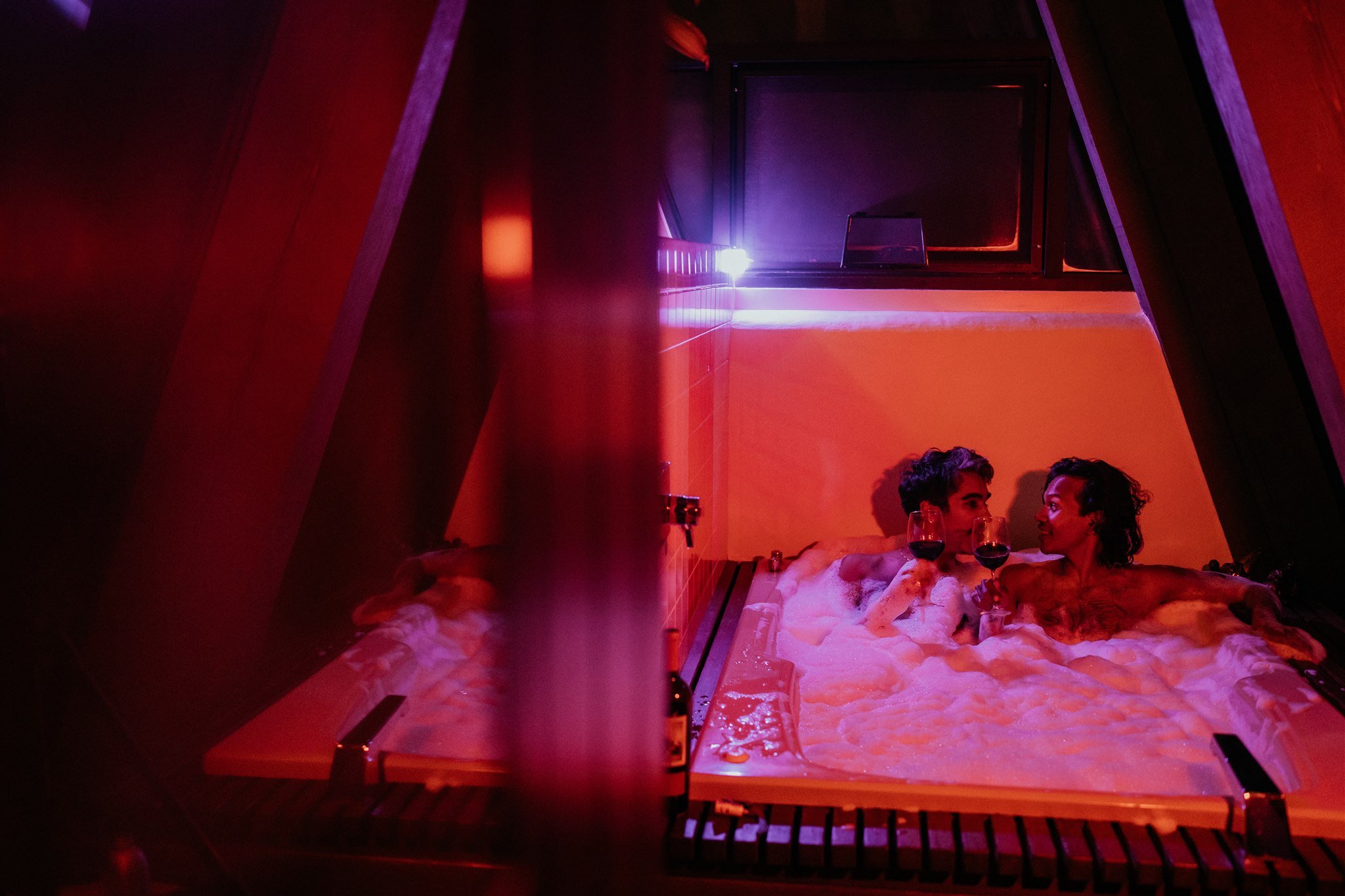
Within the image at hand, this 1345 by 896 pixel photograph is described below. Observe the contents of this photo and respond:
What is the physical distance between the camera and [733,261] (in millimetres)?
3354

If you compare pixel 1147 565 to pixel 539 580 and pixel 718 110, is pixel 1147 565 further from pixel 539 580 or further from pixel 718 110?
pixel 539 580

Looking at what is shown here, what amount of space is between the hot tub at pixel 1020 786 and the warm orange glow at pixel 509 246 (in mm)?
1046

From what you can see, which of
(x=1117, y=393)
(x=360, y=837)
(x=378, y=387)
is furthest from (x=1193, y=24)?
(x=360, y=837)

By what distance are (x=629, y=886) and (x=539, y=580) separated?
1.14 feet

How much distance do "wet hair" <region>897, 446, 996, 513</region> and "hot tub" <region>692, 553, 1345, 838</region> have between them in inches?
35.9

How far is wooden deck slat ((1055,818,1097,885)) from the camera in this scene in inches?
62.8

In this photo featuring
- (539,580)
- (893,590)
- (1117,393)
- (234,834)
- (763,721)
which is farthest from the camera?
(1117,393)

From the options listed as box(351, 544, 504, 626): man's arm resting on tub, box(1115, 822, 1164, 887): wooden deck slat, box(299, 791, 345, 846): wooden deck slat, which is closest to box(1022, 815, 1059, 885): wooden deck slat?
box(1115, 822, 1164, 887): wooden deck slat

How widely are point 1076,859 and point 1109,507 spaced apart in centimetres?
136

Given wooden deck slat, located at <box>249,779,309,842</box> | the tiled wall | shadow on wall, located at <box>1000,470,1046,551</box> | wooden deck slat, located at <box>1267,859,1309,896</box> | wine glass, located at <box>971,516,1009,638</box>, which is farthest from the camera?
shadow on wall, located at <box>1000,470,1046,551</box>

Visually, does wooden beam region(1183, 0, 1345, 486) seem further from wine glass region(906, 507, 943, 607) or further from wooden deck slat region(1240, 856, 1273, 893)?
wooden deck slat region(1240, 856, 1273, 893)

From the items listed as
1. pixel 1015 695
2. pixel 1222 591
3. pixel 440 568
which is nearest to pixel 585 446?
pixel 1015 695

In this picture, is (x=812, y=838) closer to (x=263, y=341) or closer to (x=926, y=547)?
(x=926, y=547)

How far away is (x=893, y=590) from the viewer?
2.71 meters
